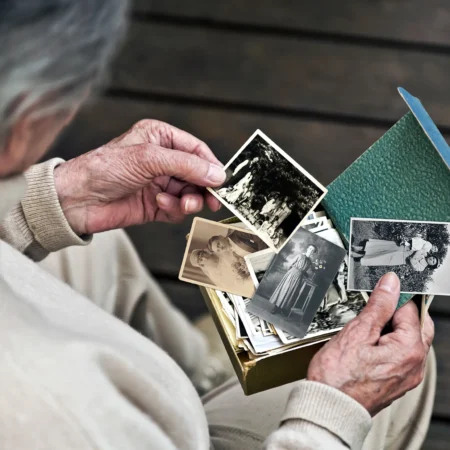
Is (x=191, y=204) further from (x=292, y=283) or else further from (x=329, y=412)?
(x=329, y=412)

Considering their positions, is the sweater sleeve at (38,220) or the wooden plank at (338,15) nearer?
the sweater sleeve at (38,220)

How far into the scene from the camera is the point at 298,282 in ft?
2.87

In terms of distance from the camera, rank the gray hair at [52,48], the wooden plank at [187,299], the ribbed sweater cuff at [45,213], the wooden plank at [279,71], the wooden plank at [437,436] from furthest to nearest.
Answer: the wooden plank at [279,71] < the wooden plank at [187,299] < the wooden plank at [437,436] < the ribbed sweater cuff at [45,213] < the gray hair at [52,48]

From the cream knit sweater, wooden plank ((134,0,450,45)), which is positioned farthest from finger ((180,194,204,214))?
wooden plank ((134,0,450,45))

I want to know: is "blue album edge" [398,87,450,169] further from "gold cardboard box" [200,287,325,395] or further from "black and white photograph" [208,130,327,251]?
"gold cardboard box" [200,287,325,395]

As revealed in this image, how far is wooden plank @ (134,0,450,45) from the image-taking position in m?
1.61

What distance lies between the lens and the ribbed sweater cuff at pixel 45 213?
0.92 meters

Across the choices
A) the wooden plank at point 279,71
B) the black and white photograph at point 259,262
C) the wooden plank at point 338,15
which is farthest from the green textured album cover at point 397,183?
the wooden plank at point 338,15

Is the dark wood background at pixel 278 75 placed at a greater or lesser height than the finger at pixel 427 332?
greater

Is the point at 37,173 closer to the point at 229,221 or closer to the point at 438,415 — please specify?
the point at 229,221

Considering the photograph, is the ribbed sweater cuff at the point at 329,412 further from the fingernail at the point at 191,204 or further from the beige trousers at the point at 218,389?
the fingernail at the point at 191,204

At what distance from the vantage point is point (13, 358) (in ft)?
1.96

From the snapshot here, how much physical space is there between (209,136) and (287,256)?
74 cm

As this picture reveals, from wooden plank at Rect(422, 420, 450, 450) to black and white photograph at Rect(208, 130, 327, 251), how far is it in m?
0.71
